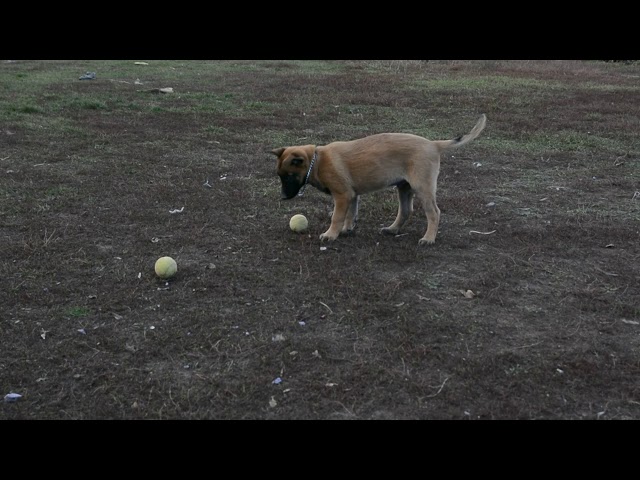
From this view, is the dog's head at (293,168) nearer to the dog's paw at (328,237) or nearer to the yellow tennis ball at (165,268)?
the dog's paw at (328,237)

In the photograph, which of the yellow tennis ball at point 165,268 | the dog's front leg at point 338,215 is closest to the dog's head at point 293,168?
the dog's front leg at point 338,215

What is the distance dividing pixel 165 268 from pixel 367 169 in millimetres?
2375

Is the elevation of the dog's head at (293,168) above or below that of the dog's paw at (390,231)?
above

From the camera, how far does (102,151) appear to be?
10648mm

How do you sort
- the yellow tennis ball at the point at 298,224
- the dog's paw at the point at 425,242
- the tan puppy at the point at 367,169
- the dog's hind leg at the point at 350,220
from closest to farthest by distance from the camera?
the tan puppy at the point at 367,169 → the dog's paw at the point at 425,242 → the yellow tennis ball at the point at 298,224 → the dog's hind leg at the point at 350,220

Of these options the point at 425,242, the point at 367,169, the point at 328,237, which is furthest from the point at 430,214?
the point at 328,237

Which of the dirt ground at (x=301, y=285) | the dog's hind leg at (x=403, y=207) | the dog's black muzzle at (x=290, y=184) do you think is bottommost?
the dirt ground at (x=301, y=285)

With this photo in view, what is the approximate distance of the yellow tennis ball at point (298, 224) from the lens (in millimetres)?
7008

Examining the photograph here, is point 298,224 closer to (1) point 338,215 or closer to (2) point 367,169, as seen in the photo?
(1) point 338,215

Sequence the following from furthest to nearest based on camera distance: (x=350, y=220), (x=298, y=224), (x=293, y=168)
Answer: (x=350, y=220), (x=298, y=224), (x=293, y=168)

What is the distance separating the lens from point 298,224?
7.01m

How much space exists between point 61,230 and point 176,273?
192cm

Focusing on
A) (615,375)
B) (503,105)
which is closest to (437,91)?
(503,105)

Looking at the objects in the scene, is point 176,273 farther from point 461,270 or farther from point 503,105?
point 503,105
